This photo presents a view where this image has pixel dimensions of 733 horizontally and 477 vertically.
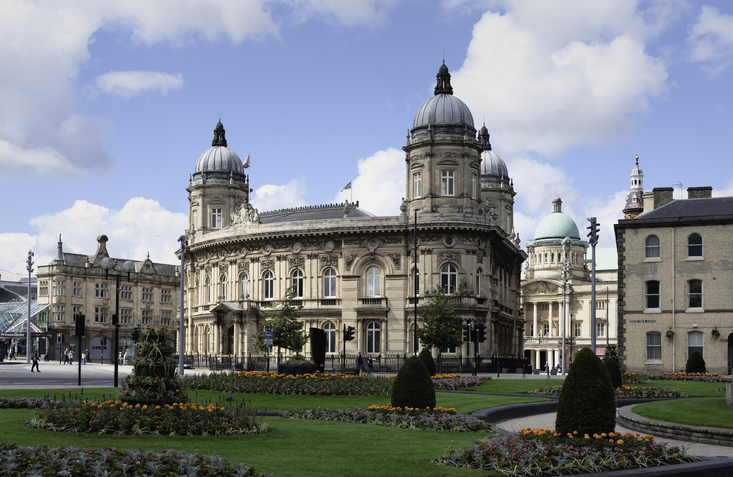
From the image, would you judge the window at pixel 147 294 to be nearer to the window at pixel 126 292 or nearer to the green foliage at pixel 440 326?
the window at pixel 126 292

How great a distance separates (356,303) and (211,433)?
53.2 metres

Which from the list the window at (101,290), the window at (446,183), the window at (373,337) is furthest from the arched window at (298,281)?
the window at (101,290)

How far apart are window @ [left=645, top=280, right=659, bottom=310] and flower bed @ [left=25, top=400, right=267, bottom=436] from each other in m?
40.1

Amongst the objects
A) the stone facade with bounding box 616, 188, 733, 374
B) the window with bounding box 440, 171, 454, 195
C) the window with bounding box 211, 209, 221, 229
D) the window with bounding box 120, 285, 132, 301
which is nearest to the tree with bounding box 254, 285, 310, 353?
the window with bounding box 440, 171, 454, 195

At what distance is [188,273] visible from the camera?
9031 centimetres

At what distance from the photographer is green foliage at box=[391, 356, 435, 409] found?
23453 mm

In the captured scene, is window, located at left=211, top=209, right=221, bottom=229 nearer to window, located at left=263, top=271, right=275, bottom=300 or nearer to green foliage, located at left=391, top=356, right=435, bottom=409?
window, located at left=263, top=271, right=275, bottom=300

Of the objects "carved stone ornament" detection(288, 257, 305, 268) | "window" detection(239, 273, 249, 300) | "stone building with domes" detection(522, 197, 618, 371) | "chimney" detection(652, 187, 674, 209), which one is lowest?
"stone building with domes" detection(522, 197, 618, 371)

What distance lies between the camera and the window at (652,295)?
5397 centimetres

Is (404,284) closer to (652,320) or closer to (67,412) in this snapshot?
(652,320)

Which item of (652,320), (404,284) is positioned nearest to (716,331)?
(652,320)

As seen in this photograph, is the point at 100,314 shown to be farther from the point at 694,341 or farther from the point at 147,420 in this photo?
the point at 147,420

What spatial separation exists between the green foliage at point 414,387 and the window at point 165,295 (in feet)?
358

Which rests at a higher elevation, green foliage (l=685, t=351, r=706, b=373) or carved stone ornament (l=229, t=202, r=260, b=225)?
carved stone ornament (l=229, t=202, r=260, b=225)
